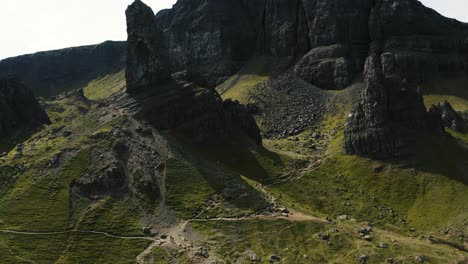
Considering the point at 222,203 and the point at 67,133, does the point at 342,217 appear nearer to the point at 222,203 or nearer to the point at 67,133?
the point at 222,203

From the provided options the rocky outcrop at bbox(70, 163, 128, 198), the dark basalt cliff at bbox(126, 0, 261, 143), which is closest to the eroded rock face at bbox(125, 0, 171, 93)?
the dark basalt cliff at bbox(126, 0, 261, 143)

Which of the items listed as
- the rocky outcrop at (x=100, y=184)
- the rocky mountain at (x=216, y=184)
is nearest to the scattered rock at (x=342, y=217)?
the rocky mountain at (x=216, y=184)

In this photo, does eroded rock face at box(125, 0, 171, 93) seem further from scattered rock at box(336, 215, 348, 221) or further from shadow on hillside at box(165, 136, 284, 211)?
scattered rock at box(336, 215, 348, 221)

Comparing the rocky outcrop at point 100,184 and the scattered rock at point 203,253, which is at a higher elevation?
the rocky outcrop at point 100,184

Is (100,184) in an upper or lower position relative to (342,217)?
upper

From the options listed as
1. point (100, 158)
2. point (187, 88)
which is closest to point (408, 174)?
point (187, 88)

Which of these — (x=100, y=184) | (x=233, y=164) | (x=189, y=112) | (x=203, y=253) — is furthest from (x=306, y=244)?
(x=189, y=112)

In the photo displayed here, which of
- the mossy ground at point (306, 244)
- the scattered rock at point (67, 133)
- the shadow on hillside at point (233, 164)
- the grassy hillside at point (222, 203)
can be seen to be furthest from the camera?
the scattered rock at point (67, 133)

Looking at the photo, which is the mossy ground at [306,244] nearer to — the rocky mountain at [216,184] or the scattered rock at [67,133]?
the rocky mountain at [216,184]
